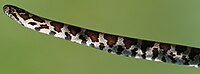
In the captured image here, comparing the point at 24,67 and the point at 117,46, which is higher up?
the point at 117,46

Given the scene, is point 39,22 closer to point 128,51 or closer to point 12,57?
point 128,51

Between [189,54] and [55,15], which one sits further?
[55,15]

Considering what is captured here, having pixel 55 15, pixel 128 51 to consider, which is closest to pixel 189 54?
pixel 128 51

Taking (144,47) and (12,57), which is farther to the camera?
(12,57)

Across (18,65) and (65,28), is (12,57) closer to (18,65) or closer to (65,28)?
(18,65)

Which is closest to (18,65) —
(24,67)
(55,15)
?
(24,67)

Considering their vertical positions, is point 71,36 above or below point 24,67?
above
